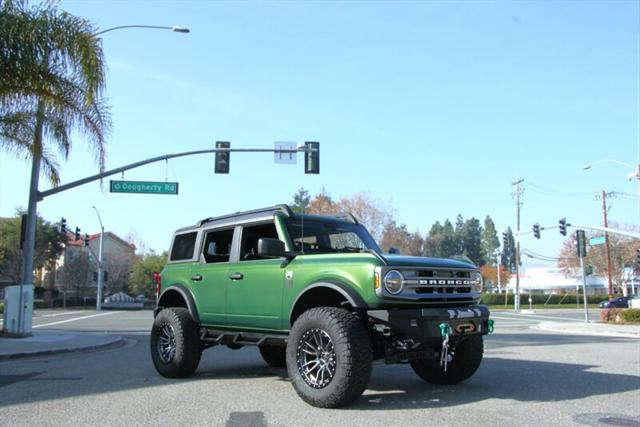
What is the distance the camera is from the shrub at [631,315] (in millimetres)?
24703

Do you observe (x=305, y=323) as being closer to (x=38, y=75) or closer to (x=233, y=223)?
(x=233, y=223)

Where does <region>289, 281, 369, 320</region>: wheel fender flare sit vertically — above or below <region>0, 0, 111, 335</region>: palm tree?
below

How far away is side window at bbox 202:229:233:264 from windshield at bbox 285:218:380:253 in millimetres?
1260

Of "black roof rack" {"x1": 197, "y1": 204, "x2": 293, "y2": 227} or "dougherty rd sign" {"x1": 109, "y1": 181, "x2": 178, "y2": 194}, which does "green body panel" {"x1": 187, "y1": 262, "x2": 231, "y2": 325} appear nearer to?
"black roof rack" {"x1": 197, "y1": 204, "x2": 293, "y2": 227}

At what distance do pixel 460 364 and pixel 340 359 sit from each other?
2.24 meters

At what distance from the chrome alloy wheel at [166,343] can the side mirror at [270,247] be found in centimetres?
243

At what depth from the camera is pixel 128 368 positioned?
32.4 feet

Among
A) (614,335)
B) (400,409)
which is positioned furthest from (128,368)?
(614,335)

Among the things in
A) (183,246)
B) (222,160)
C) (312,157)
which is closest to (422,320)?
(183,246)

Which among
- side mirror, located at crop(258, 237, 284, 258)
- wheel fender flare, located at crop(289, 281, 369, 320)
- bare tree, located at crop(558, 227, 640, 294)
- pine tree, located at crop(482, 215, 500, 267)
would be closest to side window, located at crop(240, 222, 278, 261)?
side mirror, located at crop(258, 237, 284, 258)

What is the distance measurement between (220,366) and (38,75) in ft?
25.9

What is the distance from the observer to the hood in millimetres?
6235

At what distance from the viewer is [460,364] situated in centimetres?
739

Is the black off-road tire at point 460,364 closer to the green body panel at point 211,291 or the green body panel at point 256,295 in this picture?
the green body panel at point 256,295
